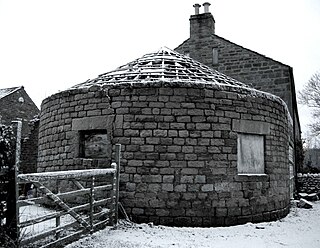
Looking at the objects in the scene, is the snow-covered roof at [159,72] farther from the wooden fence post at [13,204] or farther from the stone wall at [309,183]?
the stone wall at [309,183]

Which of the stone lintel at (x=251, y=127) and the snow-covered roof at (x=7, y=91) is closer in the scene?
the stone lintel at (x=251, y=127)

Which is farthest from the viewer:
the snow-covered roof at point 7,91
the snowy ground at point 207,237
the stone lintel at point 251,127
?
the snow-covered roof at point 7,91

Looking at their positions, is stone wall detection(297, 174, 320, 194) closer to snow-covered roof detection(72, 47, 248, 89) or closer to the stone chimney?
the stone chimney

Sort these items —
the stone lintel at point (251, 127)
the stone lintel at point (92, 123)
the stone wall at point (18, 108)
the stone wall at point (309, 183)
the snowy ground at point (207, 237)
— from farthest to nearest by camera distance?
the stone wall at point (18, 108) → the stone wall at point (309, 183) → the stone lintel at point (251, 127) → the stone lintel at point (92, 123) → the snowy ground at point (207, 237)


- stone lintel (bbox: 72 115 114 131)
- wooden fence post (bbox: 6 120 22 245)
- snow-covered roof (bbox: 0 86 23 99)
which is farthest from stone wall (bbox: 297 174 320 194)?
snow-covered roof (bbox: 0 86 23 99)

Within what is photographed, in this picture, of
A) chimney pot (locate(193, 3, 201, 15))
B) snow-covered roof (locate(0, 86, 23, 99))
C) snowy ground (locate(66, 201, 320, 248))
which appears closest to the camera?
snowy ground (locate(66, 201, 320, 248))

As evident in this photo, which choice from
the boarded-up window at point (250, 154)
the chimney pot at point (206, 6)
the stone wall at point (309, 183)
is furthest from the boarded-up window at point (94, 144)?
the stone wall at point (309, 183)

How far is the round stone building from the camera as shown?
7.00 meters

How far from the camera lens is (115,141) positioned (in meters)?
7.29

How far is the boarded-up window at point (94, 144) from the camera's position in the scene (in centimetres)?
759

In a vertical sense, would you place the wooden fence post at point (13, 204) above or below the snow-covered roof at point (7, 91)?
below

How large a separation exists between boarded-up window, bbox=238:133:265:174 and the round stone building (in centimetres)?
2

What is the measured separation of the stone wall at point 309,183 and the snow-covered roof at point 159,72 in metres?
8.30

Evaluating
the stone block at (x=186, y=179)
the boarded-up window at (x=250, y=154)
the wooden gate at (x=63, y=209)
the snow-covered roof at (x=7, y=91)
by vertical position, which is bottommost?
the wooden gate at (x=63, y=209)
